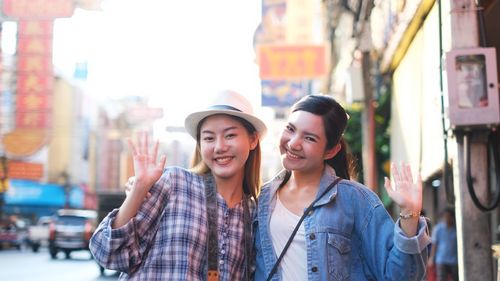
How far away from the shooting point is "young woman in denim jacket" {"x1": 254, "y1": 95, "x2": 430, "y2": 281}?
2.95m

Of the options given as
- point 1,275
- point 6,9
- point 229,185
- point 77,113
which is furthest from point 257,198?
point 77,113

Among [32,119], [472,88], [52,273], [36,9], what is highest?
[36,9]

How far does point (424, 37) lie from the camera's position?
8.51 meters

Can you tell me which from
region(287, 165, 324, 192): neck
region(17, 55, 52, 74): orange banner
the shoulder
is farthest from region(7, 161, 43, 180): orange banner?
region(287, 165, 324, 192): neck

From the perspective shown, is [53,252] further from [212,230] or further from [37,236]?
[212,230]

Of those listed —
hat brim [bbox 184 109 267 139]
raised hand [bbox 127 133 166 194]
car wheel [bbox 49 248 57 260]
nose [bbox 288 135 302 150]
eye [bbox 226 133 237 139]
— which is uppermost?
hat brim [bbox 184 109 267 139]

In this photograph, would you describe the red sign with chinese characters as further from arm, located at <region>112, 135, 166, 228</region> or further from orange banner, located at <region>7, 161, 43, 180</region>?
orange banner, located at <region>7, 161, 43, 180</region>

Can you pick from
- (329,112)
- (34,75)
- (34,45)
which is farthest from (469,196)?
(34,75)

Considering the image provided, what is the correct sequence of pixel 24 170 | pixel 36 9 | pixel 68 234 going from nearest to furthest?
pixel 36 9 < pixel 68 234 < pixel 24 170

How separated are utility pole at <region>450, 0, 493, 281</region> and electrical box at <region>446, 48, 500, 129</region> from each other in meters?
0.19

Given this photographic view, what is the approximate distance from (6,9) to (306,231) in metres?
8.74

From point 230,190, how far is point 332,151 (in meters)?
0.52

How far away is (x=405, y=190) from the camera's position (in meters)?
3.00

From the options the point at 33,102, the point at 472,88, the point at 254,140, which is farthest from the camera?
the point at 33,102
